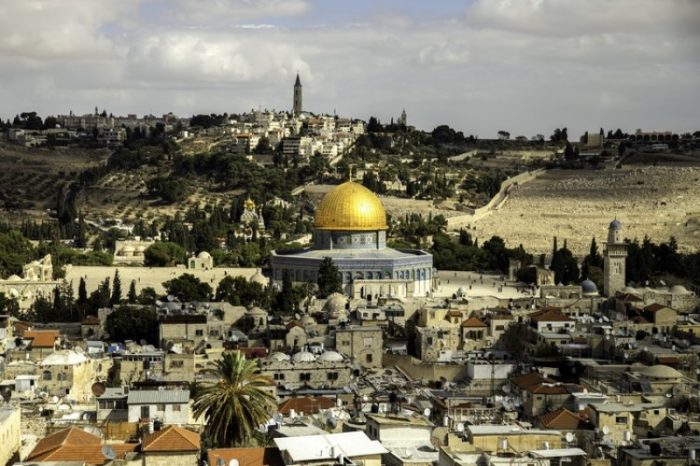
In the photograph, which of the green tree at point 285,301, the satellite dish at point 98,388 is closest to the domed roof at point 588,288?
the green tree at point 285,301

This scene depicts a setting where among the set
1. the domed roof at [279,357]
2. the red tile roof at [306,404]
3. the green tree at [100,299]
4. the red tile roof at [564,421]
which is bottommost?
the green tree at [100,299]

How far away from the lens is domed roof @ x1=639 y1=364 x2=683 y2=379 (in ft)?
75.3

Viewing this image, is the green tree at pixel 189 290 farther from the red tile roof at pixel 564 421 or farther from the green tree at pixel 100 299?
the red tile roof at pixel 564 421

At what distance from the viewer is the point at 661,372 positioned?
23.0 m

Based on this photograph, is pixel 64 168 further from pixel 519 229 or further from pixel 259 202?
pixel 519 229

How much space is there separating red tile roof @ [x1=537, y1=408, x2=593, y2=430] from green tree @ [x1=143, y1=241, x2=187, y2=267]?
25827 mm

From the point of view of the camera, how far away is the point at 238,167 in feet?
221

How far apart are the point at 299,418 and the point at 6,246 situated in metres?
28.7

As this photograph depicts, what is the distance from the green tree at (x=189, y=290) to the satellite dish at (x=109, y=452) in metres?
18.6

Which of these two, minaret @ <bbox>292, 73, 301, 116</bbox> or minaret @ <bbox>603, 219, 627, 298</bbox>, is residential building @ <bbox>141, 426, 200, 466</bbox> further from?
minaret @ <bbox>292, 73, 301, 116</bbox>

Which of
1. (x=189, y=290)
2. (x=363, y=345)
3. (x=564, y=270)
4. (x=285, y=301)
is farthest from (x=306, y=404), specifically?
(x=564, y=270)

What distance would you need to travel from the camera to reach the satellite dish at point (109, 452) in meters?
15.3

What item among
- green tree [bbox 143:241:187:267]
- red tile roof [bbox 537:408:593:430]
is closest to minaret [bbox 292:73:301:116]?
green tree [bbox 143:241:187:267]

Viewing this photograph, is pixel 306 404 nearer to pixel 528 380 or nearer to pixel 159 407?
pixel 159 407
